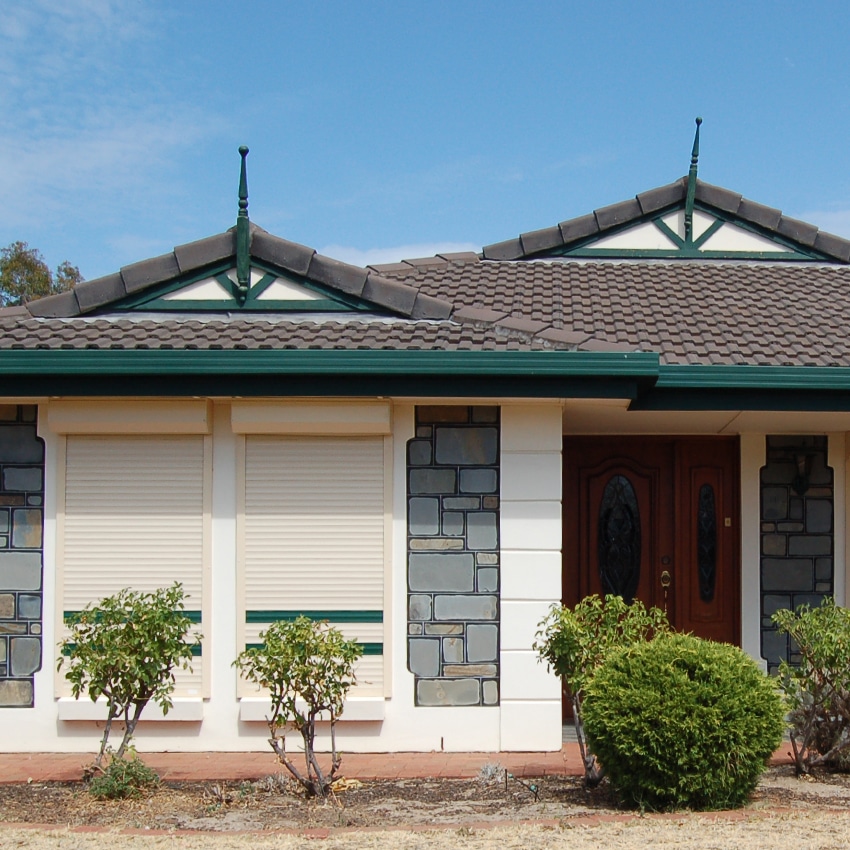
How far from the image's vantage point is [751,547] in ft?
33.6

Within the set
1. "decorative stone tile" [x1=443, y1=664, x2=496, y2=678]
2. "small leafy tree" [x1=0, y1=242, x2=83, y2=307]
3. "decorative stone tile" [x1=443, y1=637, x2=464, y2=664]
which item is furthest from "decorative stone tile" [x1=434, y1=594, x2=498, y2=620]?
"small leafy tree" [x1=0, y1=242, x2=83, y2=307]

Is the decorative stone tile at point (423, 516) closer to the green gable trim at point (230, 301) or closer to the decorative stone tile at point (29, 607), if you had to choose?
the green gable trim at point (230, 301)

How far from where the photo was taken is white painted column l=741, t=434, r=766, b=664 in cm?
1022

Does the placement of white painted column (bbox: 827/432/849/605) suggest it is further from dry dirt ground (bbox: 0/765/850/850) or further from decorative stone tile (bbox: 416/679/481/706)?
decorative stone tile (bbox: 416/679/481/706)

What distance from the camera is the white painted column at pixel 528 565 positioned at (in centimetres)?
825

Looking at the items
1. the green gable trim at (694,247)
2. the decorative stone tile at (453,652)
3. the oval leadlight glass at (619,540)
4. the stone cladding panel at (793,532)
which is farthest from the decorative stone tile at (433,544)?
the green gable trim at (694,247)

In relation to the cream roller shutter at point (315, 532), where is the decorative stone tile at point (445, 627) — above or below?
below

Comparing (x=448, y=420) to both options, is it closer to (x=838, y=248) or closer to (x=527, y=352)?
(x=527, y=352)

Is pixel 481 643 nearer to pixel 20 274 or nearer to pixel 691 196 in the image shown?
pixel 691 196

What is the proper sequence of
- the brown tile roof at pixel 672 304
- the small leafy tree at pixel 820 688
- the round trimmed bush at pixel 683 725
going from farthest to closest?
the brown tile roof at pixel 672 304
the small leafy tree at pixel 820 688
the round trimmed bush at pixel 683 725

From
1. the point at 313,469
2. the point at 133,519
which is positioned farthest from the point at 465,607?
the point at 133,519

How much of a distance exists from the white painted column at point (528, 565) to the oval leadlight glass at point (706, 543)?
8.73 feet

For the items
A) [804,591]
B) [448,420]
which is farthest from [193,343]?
[804,591]

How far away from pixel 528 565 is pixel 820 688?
2.16 meters
